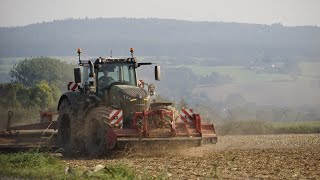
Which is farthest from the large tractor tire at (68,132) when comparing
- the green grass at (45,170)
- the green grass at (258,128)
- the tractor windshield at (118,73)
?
the green grass at (258,128)

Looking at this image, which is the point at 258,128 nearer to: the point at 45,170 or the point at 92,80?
the point at 92,80

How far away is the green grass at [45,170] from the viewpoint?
55.0 feet

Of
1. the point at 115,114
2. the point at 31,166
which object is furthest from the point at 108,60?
the point at 31,166

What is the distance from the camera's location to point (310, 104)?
294ft

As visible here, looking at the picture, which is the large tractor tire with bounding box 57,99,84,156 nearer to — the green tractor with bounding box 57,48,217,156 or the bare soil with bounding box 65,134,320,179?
the green tractor with bounding box 57,48,217,156

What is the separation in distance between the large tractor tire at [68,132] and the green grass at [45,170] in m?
3.56

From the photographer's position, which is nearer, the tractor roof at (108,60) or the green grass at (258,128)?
the tractor roof at (108,60)

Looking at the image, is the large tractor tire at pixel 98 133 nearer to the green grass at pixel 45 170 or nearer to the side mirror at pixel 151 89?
the side mirror at pixel 151 89

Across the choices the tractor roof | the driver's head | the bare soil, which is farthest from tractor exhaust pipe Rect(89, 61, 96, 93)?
the bare soil

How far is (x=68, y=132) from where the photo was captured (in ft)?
83.3

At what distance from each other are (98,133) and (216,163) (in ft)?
15.9

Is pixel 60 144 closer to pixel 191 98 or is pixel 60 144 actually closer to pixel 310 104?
pixel 310 104

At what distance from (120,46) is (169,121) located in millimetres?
174624

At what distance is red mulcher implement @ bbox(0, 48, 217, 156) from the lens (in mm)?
22797
